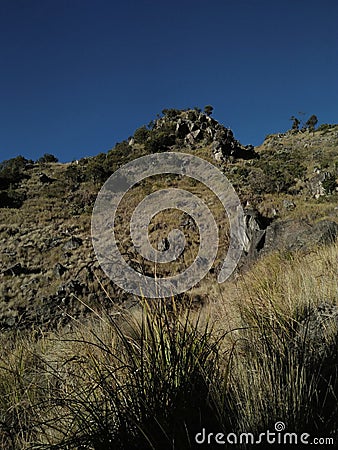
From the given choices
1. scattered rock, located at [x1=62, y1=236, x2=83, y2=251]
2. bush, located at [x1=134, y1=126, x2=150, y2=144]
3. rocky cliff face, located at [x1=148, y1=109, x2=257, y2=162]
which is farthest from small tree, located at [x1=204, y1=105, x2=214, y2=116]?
scattered rock, located at [x1=62, y1=236, x2=83, y2=251]

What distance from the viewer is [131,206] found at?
2641 centimetres

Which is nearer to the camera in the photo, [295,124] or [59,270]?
[59,270]

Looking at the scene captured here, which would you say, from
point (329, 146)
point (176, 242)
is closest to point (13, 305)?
point (176, 242)

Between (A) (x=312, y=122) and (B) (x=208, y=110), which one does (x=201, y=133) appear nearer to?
(B) (x=208, y=110)

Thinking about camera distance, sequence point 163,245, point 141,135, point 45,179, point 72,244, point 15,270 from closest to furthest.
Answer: point 15,270 < point 163,245 < point 72,244 < point 45,179 < point 141,135

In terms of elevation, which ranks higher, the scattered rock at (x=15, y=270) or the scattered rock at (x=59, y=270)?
the scattered rock at (x=15, y=270)

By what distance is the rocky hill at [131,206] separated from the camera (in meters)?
9.28

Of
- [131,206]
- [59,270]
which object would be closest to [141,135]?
[131,206]

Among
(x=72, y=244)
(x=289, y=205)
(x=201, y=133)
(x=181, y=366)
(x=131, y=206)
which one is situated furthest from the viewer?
(x=201, y=133)

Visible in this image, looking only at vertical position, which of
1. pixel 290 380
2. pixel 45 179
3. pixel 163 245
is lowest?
pixel 290 380

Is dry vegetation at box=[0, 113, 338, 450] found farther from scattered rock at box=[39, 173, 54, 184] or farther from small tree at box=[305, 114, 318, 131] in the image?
small tree at box=[305, 114, 318, 131]

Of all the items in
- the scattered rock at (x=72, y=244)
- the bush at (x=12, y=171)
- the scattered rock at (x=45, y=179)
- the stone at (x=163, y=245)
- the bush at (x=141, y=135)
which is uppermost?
the bush at (x=141, y=135)

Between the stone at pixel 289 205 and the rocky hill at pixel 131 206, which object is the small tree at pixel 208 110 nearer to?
the rocky hill at pixel 131 206

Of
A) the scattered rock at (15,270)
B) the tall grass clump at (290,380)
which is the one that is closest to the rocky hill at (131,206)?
the scattered rock at (15,270)
